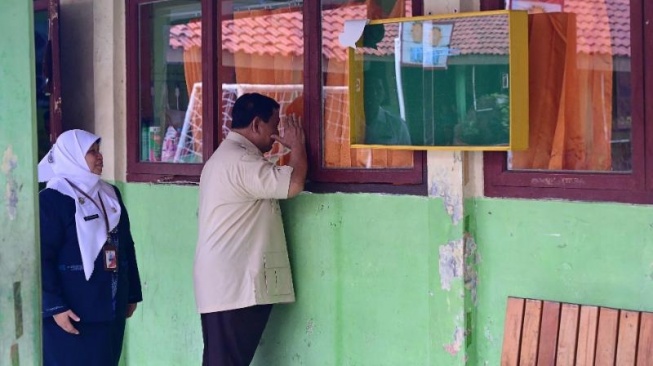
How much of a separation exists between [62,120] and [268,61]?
1464 millimetres

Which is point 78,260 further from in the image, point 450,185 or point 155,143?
point 450,185

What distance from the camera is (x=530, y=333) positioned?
9.95ft

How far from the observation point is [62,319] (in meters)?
3.46

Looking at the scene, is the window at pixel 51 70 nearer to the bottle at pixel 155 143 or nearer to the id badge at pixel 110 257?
the bottle at pixel 155 143

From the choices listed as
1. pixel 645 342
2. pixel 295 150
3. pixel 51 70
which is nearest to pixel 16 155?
pixel 295 150

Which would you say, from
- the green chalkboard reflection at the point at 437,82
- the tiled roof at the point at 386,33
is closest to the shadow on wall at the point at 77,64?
the tiled roof at the point at 386,33

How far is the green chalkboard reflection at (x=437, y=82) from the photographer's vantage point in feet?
10.4

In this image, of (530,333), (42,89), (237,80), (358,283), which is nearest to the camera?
(530,333)

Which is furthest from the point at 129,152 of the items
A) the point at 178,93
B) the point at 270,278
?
the point at 270,278

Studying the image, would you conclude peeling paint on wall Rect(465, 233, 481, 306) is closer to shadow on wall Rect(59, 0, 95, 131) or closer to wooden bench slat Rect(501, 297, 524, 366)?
wooden bench slat Rect(501, 297, 524, 366)

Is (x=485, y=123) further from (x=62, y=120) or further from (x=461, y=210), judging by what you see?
(x=62, y=120)

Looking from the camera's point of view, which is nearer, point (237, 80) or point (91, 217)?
point (91, 217)

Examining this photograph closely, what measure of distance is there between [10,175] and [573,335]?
6.43ft

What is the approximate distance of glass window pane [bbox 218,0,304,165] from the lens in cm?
404
